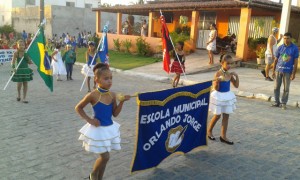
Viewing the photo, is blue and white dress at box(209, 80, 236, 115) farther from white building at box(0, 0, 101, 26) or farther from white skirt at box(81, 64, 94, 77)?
white building at box(0, 0, 101, 26)

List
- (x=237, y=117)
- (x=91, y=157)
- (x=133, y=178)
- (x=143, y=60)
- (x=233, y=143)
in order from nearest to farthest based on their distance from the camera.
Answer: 1. (x=133, y=178)
2. (x=91, y=157)
3. (x=233, y=143)
4. (x=237, y=117)
5. (x=143, y=60)

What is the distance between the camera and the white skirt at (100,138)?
137 inches

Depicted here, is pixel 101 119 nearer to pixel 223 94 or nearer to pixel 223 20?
pixel 223 94

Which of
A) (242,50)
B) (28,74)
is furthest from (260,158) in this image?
(242,50)

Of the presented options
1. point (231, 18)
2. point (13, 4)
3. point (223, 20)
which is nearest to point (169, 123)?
point (231, 18)

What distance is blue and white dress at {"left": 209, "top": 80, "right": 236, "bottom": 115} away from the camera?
201 inches

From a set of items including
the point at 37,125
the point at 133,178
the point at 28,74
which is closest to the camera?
the point at 133,178

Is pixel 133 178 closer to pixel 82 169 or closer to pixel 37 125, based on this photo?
pixel 82 169

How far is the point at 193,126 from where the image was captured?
4.61m

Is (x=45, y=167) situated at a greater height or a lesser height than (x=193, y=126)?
lesser

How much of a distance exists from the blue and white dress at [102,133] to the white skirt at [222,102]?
85.8 inches

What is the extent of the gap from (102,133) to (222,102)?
2445mm

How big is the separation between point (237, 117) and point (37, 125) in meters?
4.65

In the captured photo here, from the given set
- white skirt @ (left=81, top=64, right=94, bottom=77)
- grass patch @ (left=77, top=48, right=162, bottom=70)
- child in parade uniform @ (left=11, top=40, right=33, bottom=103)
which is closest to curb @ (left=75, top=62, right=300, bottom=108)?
grass patch @ (left=77, top=48, right=162, bottom=70)
